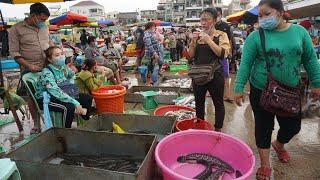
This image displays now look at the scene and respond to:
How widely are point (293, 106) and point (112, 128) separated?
2.58m

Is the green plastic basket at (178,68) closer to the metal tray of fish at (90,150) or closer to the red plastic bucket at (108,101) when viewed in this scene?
the red plastic bucket at (108,101)

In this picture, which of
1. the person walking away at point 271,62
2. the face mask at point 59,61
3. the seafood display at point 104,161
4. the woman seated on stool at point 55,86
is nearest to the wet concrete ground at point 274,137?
the person walking away at point 271,62

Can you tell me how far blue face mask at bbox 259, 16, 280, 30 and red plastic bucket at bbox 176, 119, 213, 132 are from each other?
1831 millimetres

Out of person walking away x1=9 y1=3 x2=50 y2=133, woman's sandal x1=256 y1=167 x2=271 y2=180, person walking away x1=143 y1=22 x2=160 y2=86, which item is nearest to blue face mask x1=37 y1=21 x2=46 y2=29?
person walking away x1=9 y1=3 x2=50 y2=133

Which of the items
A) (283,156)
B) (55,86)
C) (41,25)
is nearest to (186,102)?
(283,156)

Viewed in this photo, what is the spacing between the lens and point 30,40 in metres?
4.53

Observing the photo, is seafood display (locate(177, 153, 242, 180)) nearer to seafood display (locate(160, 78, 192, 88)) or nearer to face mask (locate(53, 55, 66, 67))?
face mask (locate(53, 55, 66, 67))

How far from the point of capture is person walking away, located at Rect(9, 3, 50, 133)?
14.6 feet

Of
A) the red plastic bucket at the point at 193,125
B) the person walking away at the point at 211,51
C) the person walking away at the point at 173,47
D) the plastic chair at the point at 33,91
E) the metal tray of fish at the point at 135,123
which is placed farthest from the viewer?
the person walking away at the point at 173,47

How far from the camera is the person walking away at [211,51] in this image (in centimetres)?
371

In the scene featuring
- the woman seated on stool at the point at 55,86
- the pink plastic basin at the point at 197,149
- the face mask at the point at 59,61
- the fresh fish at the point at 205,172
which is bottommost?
the fresh fish at the point at 205,172

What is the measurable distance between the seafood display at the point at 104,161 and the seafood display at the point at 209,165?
2.11 feet

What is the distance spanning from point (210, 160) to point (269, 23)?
4.99 feet

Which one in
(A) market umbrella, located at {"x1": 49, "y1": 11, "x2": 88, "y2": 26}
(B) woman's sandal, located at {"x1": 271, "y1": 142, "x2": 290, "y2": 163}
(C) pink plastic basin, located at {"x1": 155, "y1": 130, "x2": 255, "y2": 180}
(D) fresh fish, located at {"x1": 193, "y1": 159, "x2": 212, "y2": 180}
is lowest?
(B) woman's sandal, located at {"x1": 271, "y1": 142, "x2": 290, "y2": 163}
